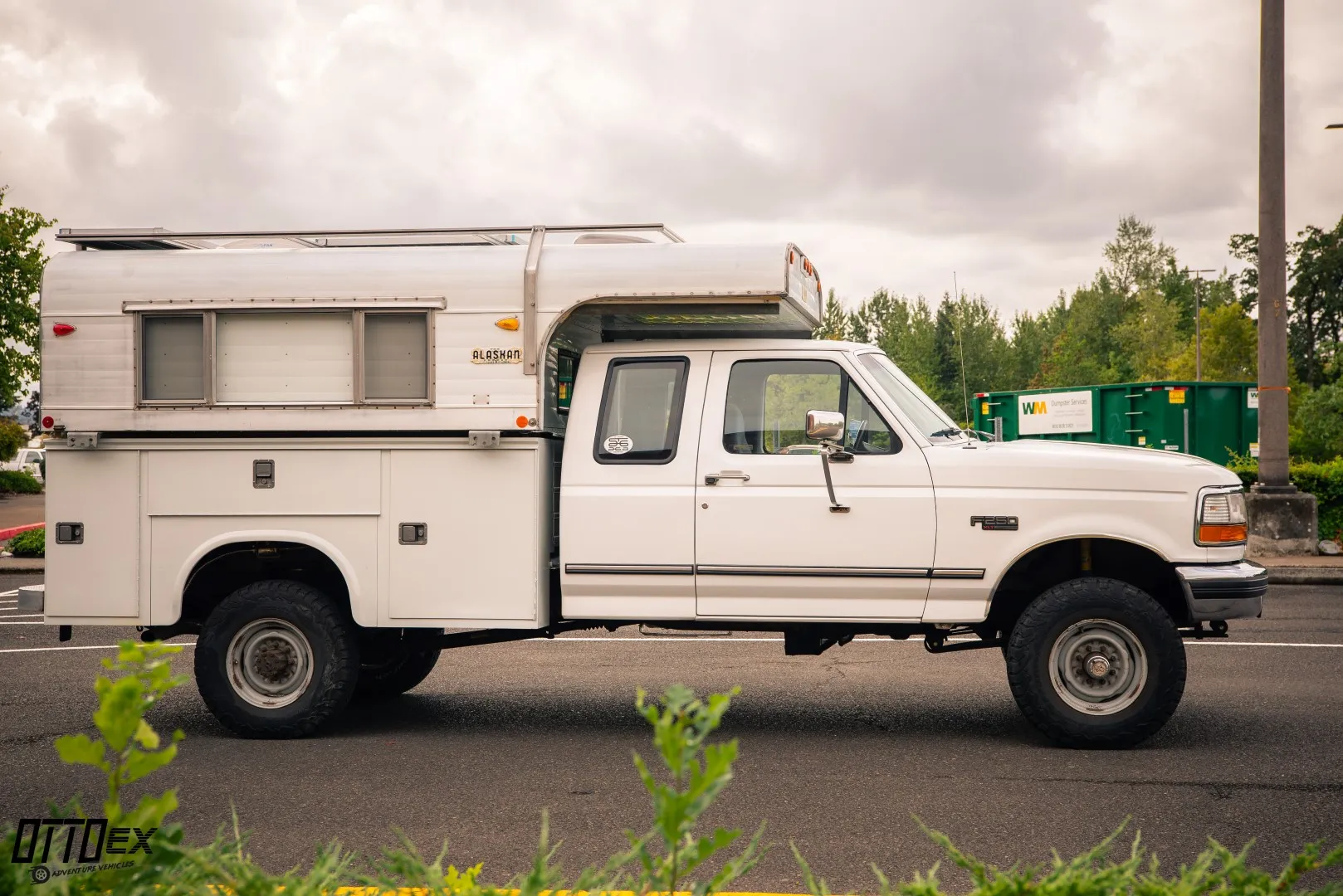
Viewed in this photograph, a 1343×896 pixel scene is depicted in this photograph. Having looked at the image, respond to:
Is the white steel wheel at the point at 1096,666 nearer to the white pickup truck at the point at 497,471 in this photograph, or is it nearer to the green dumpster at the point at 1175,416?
the white pickup truck at the point at 497,471

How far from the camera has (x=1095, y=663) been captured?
258 inches

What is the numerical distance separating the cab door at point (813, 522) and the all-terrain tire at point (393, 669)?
202 cm

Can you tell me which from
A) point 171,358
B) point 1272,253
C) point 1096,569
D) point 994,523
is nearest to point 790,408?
point 994,523

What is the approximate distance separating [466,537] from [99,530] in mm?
2123

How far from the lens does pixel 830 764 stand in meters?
6.31

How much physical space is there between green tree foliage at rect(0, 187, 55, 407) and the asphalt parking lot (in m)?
33.2

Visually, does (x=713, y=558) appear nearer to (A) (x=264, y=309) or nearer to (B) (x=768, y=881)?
(B) (x=768, y=881)

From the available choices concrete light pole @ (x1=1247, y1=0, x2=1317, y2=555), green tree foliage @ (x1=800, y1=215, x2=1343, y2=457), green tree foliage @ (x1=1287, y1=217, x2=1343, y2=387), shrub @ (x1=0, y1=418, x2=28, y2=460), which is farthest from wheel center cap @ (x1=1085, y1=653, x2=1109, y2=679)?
green tree foliage @ (x1=1287, y1=217, x2=1343, y2=387)

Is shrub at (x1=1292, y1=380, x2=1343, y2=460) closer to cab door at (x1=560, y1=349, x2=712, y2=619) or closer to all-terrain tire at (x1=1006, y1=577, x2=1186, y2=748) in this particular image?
all-terrain tire at (x1=1006, y1=577, x2=1186, y2=748)

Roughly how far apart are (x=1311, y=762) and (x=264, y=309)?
601 centimetres

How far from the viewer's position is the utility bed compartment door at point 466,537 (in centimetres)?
693

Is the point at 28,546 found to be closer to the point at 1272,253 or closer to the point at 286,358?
the point at 286,358

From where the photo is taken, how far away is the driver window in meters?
Result: 6.82

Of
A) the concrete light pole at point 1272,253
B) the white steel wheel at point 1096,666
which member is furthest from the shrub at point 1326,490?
the white steel wheel at point 1096,666
